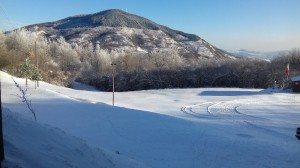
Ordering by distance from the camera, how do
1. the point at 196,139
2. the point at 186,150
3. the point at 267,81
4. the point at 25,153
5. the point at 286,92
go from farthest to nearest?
the point at 267,81, the point at 286,92, the point at 196,139, the point at 186,150, the point at 25,153

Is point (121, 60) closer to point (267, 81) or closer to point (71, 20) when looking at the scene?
point (267, 81)

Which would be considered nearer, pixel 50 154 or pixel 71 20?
pixel 50 154

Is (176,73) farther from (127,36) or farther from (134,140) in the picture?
(127,36)

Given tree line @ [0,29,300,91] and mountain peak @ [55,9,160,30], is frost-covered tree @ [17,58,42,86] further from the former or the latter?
mountain peak @ [55,9,160,30]

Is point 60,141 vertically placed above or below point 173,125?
above

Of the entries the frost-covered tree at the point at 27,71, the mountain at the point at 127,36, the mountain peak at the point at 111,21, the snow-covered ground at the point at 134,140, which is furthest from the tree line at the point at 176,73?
the mountain peak at the point at 111,21

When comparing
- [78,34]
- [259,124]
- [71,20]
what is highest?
[71,20]

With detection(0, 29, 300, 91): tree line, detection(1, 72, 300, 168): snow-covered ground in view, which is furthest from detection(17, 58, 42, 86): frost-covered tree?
detection(1, 72, 300, 168): snow-covered ground

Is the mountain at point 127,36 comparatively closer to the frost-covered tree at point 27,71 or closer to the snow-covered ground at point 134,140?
the frost-covered tree at point 27,71

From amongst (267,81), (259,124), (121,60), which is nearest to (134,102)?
(259,124)
